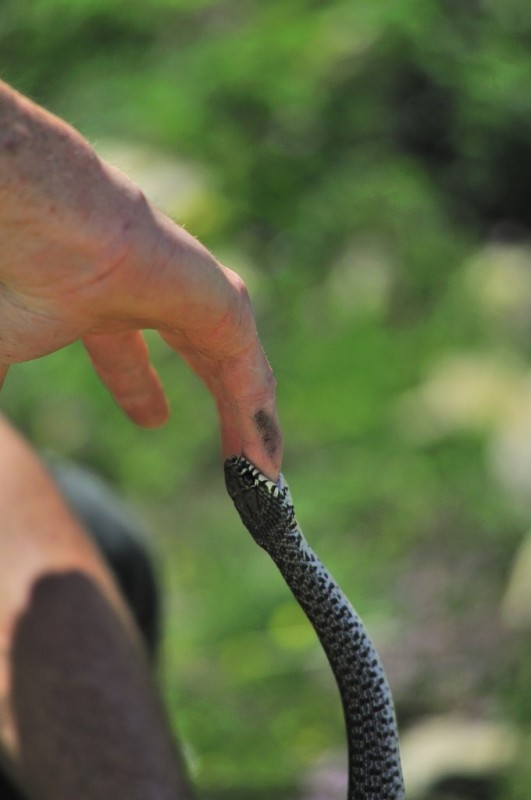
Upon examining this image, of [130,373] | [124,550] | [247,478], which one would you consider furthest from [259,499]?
[124,550]

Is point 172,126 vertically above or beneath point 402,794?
above

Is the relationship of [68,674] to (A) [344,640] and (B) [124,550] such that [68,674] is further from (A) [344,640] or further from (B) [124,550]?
(A) [344,640]

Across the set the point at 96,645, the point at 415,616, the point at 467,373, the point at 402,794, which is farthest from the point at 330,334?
the point at 402,794

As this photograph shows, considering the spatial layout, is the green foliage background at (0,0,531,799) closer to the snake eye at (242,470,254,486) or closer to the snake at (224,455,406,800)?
the snake at (224,455,406,800)

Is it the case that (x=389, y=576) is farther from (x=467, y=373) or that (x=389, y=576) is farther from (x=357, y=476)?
(x=467, y=373)

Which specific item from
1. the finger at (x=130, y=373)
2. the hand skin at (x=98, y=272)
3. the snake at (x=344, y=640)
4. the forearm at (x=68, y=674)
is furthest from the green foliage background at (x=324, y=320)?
the hand skin at (x=98, y=272)

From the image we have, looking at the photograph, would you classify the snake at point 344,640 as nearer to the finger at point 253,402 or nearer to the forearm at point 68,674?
the finger at point 253,402
